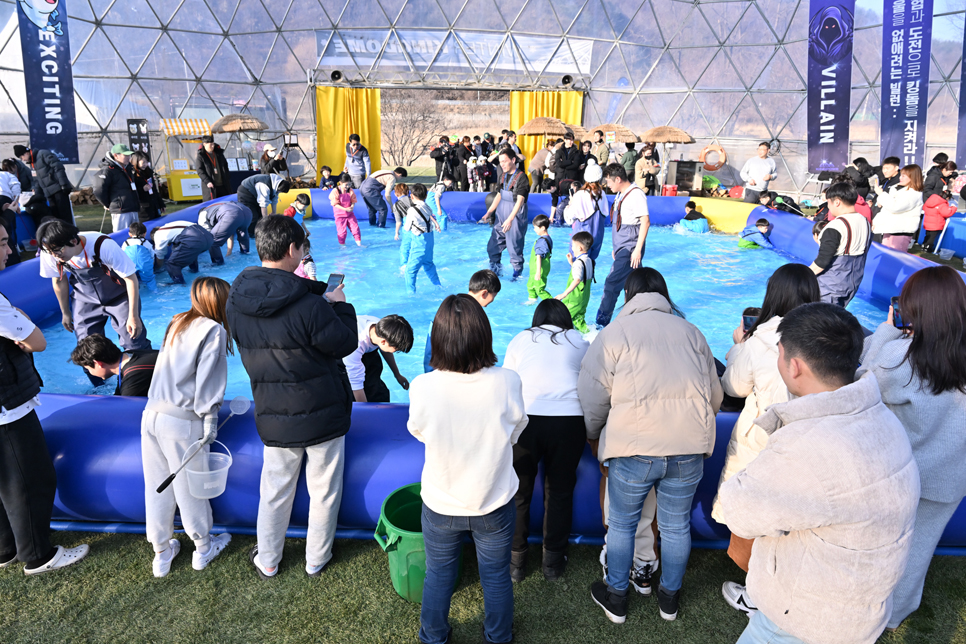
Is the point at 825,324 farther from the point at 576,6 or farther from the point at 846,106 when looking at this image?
the point at 576,6

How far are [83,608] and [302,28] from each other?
62.4 feet

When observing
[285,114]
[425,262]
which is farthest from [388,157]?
[425,262]

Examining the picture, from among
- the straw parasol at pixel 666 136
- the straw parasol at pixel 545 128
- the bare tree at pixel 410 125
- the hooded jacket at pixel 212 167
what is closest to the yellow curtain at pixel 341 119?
the straw parasol at pixel 545 128

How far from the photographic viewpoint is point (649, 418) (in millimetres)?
2529

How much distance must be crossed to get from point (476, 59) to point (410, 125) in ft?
29.0

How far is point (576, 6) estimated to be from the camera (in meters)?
19.7

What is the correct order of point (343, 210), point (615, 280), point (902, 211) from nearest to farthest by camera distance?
1. point (615, 280)
2. point (902, 211)
3. point (343, 210)

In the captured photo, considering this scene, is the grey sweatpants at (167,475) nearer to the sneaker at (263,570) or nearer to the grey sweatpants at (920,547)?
the sneaker at (263,570)

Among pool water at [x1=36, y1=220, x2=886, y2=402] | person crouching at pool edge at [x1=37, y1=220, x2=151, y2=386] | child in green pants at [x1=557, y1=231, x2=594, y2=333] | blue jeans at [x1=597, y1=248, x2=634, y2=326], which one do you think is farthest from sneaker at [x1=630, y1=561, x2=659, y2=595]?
person crouching at pool edge at [x1=37, y1=220, x2=151, y2=386]

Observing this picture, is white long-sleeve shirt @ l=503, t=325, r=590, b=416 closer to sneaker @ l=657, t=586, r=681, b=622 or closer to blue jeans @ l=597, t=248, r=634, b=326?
sneaker @ l=657, t=586, r=681, b=622

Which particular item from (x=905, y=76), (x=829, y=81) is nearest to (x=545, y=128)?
(x=829, y=81)

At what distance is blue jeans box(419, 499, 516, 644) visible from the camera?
2.37 meters

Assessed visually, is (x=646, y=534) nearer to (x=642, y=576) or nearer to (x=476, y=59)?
(x=642, y=576)

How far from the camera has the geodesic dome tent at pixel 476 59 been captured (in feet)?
54.3
